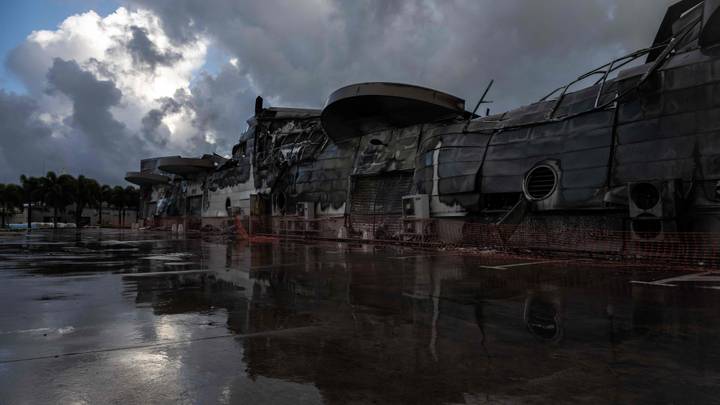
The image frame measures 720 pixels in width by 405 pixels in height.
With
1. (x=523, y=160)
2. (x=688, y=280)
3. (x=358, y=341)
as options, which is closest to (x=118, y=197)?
(x=523, y=160)

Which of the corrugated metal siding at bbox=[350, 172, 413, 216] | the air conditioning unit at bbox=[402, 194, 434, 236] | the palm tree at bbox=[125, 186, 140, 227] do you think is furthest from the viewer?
the palm tree at bbox=[125, 186, 140, 227]

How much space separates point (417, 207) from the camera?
23.9 meters

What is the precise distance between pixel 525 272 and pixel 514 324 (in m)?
6.12

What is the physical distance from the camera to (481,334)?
5.35 meters

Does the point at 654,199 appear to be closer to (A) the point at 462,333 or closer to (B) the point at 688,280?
(B) the point at 688,280

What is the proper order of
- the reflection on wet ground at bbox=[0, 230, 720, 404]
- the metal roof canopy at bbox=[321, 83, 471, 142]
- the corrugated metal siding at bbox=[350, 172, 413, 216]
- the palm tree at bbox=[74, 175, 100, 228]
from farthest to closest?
the palm tree at bbox=[74, 175, 100, 228] → the corrugated metal siding at bbox=[350, 172, 413, 216] → the metal roof canopy at bbox=[321, 83, 471, 142] → the reflection on wet ground at bbox=[0, 230, 720, 404]

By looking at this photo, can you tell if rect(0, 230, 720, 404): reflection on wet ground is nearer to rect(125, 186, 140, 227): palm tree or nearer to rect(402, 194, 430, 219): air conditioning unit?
rect(402, 194, 430, 219): air conditioning unit

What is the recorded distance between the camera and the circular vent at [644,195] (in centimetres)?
1562

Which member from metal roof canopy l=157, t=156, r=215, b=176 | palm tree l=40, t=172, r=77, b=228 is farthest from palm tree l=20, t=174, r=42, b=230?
metal roof canopy l=157, t=156, r=215, b=176

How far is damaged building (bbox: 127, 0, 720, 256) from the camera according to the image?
1556cm

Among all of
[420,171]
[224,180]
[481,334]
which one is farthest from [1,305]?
[224,180]

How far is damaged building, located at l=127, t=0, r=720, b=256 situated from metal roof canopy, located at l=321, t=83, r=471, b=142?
0.08 meters

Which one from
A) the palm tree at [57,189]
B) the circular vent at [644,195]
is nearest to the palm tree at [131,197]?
the palm tree at [57,189]

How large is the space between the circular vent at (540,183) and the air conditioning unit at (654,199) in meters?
3.61
